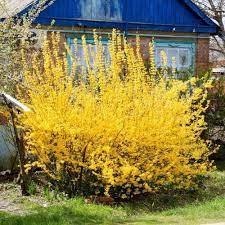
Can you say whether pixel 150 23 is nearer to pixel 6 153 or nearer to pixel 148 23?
pixel 148 23

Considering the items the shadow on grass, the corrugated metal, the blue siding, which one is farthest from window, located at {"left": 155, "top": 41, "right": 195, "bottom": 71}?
the shadow on grass

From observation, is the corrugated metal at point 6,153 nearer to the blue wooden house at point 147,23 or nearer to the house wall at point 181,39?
the blue wooden house at point 147,23

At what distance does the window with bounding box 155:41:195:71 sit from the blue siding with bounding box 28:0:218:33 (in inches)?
18.0

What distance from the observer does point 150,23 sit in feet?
56.3

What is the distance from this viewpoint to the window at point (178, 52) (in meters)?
17.3

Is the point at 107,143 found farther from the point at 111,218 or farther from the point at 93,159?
the point at 111,218

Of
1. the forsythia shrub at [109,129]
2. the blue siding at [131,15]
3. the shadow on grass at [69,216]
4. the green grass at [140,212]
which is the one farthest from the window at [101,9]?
the shadow on grass at [69,216]

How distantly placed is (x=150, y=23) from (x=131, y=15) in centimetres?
61

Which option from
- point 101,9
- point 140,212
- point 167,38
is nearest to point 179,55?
point 167,38

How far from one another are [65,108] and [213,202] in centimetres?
305

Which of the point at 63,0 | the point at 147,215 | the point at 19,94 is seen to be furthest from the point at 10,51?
the point at 63,0

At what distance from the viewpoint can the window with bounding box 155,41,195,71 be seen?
17297 millimetres

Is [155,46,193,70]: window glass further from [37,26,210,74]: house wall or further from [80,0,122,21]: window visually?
[80,0,122,21]: window

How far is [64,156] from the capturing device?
1019 cm
